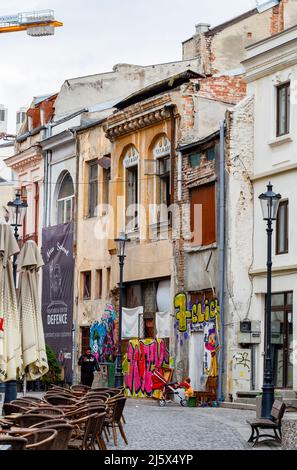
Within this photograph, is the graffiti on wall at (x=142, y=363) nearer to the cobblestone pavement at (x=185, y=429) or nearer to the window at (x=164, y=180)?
the window at (x=164, y=180)

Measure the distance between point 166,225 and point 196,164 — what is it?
8.93 feet

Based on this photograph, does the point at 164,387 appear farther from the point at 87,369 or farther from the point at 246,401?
the point at 87,369

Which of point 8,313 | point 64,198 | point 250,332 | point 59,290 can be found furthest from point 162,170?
point 8,313

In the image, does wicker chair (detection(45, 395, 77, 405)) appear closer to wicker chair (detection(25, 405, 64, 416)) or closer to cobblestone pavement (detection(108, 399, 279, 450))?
cobblestone pavement (detection(108, 399, 279, 450))

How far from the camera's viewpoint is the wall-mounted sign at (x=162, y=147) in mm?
41156

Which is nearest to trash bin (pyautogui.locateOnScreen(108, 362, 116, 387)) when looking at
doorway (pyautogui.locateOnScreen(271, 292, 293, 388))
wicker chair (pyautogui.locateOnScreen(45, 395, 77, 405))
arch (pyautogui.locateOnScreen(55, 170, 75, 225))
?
arch (pyautogui.locateOnScreen(55, 170, 75, 225))

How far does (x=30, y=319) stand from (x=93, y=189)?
2303 centimetres

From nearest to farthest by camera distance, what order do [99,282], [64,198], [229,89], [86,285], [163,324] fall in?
[163,324] → [229,89] → [99,282] → [86,285] → [64,198]

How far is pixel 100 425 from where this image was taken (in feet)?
57.9

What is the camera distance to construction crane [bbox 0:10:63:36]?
106 metres

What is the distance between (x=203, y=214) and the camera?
125 feet

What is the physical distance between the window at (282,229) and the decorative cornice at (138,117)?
23.5 feet
